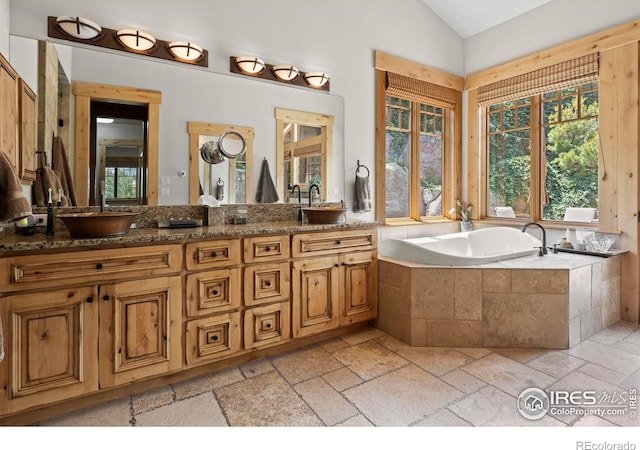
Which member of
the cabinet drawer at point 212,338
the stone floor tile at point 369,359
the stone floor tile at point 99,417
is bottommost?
the stone floor tile at point 99,417

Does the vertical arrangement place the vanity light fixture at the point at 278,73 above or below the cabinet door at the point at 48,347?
above

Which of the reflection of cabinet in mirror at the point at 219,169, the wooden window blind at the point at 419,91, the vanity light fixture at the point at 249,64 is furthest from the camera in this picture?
the wooden window blind at the point at 419,91

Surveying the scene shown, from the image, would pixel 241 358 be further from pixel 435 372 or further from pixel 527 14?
pixel 527 14

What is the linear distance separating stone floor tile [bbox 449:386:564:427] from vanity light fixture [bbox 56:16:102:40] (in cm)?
316

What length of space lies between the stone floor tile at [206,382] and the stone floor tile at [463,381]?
1257mm

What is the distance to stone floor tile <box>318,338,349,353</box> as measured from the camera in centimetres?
255

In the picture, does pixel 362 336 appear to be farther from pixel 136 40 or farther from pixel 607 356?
pixel 136 40

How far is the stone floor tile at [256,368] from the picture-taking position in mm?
2205

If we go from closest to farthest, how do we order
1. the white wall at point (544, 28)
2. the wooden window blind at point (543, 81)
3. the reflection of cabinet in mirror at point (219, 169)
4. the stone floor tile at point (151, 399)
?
the stone floor tile at point (151, 399) → the reflection of cabinet in mirror at point (219, 169) → the white wall at point (544, 28) → the wooden window blind at point (543, 81)

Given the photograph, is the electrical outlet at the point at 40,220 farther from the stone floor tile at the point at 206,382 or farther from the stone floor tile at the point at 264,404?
the stone floor tile at the point at 264,404
